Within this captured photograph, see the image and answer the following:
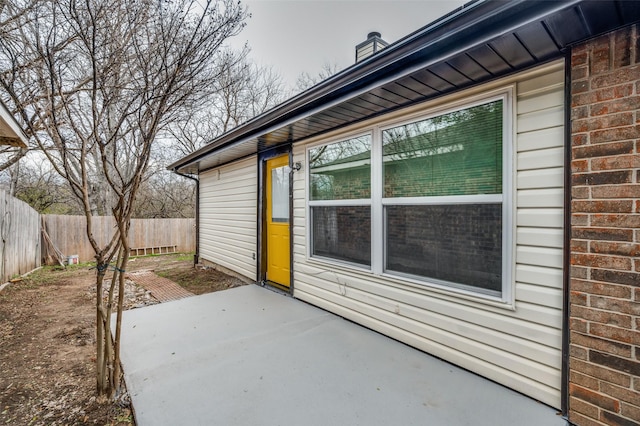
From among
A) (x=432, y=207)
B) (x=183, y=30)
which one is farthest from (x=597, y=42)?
(x=183, y=30)

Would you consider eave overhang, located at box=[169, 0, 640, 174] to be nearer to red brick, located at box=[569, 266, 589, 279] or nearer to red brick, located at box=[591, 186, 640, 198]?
red brick, located at box=[591, 186, 640, 198]

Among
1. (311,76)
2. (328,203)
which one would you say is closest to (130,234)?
(328,203)

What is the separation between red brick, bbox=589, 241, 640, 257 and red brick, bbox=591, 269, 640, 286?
0.11 meters

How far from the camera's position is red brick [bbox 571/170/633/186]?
1604 mm

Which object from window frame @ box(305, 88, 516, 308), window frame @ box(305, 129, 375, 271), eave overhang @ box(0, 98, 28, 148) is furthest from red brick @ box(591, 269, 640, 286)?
eave overhang @ box(0, 98, 28, 148)

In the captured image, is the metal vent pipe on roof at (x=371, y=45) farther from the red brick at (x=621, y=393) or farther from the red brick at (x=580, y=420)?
the red brick at (x=580, y=420)

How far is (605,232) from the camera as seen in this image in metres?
1.67

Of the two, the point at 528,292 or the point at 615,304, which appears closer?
the point at 615,304

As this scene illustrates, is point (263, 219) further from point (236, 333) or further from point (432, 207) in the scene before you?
point (432, 207)

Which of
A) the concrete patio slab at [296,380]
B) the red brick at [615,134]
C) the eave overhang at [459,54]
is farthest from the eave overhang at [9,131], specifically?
the red brick at [615,134]

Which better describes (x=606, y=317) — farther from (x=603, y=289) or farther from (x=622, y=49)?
(x=622, y=49)

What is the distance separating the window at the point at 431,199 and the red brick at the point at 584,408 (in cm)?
72

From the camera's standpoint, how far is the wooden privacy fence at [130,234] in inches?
323

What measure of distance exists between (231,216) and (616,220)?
5.82 m
